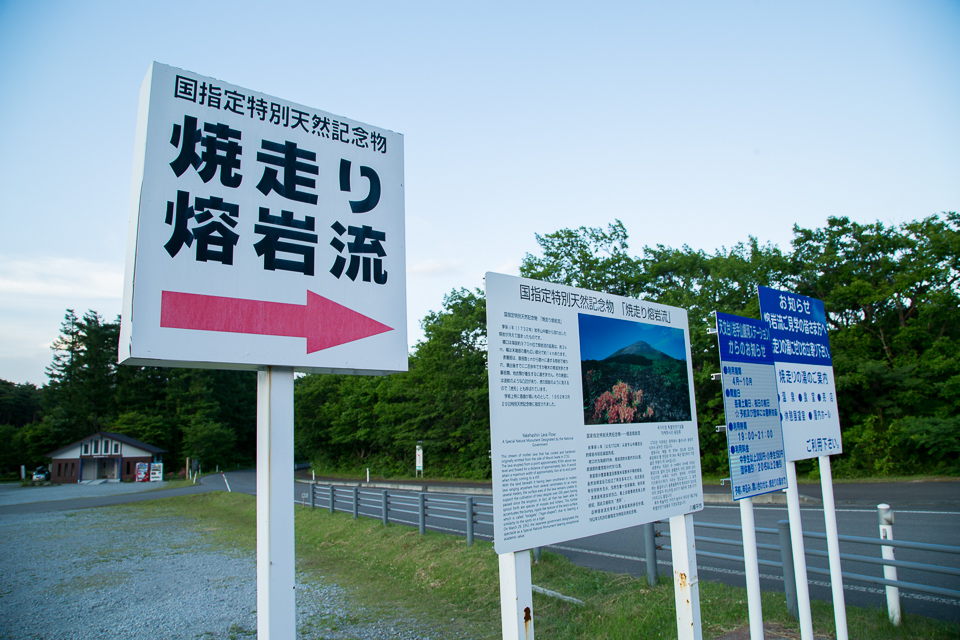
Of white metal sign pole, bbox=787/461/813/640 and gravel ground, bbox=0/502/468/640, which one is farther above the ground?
white metal sign pole, bbox=787/461/813/640

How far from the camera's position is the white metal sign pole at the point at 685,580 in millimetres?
3787

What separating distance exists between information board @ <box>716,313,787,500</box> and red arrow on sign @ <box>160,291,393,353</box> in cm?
254

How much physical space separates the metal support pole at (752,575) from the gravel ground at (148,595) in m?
3.35

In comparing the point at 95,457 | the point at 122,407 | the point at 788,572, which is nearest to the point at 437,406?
the point at 788,572

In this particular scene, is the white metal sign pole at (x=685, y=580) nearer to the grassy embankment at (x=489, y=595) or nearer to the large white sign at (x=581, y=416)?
the large white sign at (x=581, y=416)

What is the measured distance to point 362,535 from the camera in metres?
11.7

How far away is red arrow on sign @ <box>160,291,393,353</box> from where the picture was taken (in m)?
2.77

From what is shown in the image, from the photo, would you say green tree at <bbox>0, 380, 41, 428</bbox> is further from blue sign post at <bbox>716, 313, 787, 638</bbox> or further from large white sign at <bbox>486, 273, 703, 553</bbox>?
blue sign post at <bbox>716, 313, 787, 638</bbox>

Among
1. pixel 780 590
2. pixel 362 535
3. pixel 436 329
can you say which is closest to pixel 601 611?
pixel 780 590

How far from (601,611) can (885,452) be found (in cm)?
1855

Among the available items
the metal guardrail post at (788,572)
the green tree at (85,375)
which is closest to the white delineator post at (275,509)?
the metal guardrail post at (788,572)

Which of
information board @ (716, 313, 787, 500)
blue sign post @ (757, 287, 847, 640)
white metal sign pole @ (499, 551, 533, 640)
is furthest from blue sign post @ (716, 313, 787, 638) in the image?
white metal sign pole @ (499, 551, 533, 640)

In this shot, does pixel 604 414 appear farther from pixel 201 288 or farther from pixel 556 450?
pixel 201 288

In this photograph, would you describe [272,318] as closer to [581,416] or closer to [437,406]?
[581,416]
